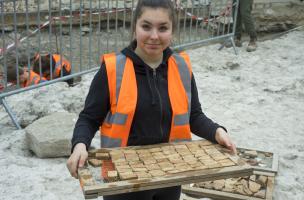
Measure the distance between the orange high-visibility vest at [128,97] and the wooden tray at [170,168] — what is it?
0.27ft

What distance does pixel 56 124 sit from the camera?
13.1ft

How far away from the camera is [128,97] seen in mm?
1896

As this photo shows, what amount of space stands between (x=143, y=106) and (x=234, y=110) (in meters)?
3.46

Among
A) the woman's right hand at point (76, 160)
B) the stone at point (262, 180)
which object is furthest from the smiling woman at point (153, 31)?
the stone at point (262, 180)

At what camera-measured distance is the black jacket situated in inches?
74.4

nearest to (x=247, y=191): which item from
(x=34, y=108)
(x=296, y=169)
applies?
(x=296, y=169)

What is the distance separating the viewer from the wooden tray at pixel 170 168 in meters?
1.58

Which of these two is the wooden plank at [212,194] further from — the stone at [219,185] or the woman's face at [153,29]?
the woman's face at [153,29]

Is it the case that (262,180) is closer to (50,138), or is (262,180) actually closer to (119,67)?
(50,138)

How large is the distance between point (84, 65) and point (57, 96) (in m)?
2.17

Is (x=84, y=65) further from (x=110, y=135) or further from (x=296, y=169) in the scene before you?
(x=110, y=135)

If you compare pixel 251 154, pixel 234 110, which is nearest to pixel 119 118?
pixel 251 154

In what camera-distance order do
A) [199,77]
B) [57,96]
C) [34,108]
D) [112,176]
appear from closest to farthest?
[112,176] → [34,108] → [57,96] → [199,77]

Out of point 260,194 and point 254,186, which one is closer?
point 260,194
